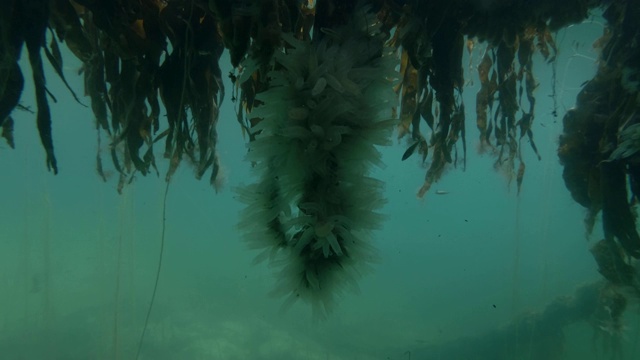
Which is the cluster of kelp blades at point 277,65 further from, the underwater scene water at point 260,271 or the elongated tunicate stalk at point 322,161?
the underwater scene water at point 260,271

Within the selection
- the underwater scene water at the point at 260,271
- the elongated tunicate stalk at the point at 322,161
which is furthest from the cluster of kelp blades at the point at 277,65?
the underwater scene water at the point at 260,271

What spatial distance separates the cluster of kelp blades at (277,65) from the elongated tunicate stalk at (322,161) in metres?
0.17

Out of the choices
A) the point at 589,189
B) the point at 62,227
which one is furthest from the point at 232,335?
the point at 62,227

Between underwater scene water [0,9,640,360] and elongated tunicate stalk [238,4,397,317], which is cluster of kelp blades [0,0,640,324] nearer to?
elongated tunicate stalk [238,4,397,317]

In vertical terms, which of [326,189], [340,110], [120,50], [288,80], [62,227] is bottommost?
[62,227]

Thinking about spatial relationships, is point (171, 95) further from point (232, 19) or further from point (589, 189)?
point (589, 189)

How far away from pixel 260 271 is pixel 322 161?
43.4 m

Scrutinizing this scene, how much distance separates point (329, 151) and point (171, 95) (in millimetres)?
1098

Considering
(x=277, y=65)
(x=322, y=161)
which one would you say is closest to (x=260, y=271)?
(x=277, y=65)

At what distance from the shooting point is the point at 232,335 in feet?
57.3

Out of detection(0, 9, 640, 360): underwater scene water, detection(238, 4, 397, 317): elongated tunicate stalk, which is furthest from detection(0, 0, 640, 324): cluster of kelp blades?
detection(0, 9, 640, 360): underwater scene water

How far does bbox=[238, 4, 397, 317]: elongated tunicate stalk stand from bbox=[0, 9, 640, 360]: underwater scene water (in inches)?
4.0

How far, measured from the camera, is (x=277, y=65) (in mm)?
2006

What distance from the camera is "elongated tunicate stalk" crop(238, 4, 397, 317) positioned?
68.9 inches
